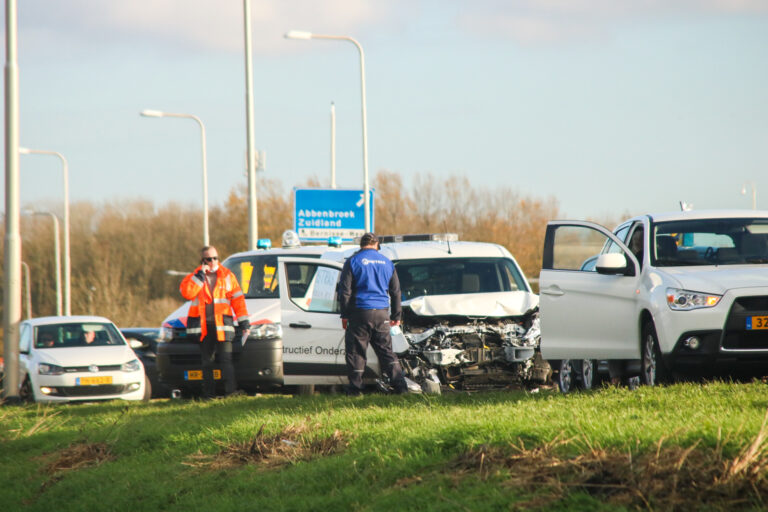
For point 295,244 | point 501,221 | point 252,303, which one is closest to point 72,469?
point 252,303

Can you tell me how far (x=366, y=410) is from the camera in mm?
9234

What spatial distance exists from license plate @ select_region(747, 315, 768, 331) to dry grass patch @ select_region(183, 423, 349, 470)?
3690 millimetres

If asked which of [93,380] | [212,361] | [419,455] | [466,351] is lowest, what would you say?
[93,380]

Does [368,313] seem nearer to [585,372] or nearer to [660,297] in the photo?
[585,372]

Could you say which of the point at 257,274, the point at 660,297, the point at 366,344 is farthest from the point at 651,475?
the point at 257,274

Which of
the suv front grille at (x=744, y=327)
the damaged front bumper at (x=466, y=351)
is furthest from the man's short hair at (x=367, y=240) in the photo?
the suv front grille at (x=744, y=327)

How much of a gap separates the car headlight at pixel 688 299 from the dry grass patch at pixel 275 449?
3.29m

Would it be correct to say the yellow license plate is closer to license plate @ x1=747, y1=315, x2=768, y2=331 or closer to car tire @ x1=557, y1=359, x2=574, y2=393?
car tire @ x1=557, y1=359, x2=574, y2=393

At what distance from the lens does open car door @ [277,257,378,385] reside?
1217 centimetres

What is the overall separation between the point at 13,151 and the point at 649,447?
42.5 feet

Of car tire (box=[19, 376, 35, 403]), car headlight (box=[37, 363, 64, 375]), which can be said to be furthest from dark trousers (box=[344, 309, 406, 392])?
car tire (box=[19, 376, 35, 403])

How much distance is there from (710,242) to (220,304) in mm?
5933

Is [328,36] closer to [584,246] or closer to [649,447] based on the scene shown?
[584,246]

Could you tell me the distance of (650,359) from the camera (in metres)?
9.78
